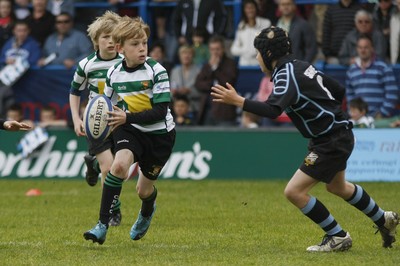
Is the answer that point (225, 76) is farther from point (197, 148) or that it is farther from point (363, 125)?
point (363, 125)

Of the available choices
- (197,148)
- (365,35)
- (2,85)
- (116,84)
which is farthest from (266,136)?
(116,84)

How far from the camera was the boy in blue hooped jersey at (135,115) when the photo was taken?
892cm

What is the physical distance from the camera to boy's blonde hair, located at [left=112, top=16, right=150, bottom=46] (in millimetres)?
Result: 9031

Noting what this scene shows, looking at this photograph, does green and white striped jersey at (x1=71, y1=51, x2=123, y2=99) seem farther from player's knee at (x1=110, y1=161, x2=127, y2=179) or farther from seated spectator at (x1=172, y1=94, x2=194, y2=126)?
seated spectator at (x1=172, y1=94, x2=194, y2=126)

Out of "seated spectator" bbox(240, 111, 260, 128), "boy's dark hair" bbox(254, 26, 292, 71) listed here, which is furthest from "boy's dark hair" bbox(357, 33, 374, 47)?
"boy's dark hair" bbox(254, 26, 292, 71)

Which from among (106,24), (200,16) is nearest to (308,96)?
(106,24)

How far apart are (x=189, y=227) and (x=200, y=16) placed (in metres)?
7.36

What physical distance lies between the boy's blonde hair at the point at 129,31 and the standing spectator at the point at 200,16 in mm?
8363

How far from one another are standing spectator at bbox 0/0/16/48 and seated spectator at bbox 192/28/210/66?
348cm

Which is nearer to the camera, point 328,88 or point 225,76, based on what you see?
point 328,88

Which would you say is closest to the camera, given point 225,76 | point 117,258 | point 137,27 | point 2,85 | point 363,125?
point 117,258

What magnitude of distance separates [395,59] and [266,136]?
259cm

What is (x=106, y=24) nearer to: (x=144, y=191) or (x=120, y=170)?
(x=144, y=191)

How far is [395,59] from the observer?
55.3ft
